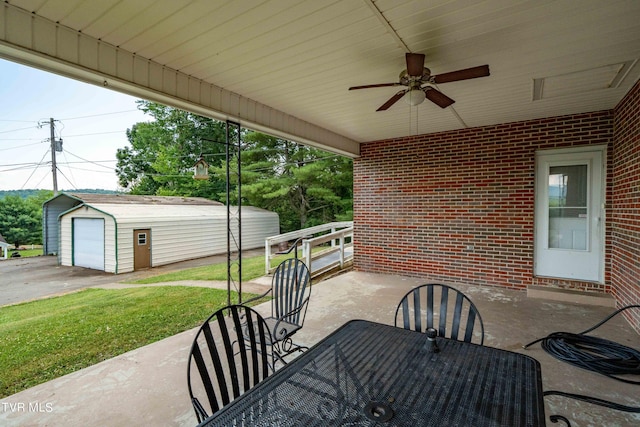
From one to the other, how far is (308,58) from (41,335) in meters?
5.03

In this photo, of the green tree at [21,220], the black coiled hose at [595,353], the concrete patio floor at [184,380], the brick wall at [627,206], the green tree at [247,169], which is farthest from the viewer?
the green tree at [247,169]

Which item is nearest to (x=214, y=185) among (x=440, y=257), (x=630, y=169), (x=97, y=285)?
(x=97, y=285)

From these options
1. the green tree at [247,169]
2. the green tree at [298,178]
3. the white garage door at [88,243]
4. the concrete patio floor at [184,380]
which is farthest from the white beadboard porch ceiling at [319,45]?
the green tree at [247,169]

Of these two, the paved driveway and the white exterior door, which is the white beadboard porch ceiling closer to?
the white exterior door

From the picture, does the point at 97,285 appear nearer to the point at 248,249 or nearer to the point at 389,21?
the point at 248,249

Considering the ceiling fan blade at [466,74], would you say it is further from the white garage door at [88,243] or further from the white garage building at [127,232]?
the white garage door at [88,243]

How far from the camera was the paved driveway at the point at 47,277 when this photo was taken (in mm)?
6613

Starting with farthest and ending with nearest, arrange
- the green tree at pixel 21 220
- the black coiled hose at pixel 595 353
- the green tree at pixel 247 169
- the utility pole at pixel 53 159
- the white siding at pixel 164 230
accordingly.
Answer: the green tree at pixel 247 169, the utility pole at pixel 53 159, the green tree at pixel 21 220, the white siding at pixel 164 230, the black coiled hose at pixel 595 353

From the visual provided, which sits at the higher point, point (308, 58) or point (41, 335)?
point (308, 58)

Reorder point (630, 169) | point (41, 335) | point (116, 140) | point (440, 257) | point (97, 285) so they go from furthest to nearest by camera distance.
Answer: point (116, 140), point (97, 285), point (440, 257), point (41, 335), point (630, 169)

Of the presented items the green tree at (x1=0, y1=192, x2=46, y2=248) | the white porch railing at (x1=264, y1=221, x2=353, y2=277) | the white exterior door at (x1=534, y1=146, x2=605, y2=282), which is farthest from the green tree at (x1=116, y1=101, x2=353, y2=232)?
the white exterior door at (x1=534, y1=146, x2=605, y2=282)

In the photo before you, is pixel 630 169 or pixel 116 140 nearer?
pixel 630 169

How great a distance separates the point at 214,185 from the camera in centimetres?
1705

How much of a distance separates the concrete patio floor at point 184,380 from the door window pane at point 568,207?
1.08 metres
